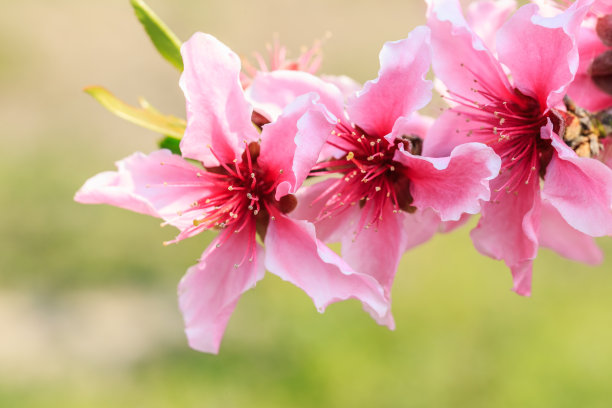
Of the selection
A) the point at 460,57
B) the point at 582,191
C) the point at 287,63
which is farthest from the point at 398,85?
the point at 287,63

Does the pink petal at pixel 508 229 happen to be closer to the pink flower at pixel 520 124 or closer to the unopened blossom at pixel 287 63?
the pink flower at pixel 520 124

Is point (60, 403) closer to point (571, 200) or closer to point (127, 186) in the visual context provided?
point (127, 186)

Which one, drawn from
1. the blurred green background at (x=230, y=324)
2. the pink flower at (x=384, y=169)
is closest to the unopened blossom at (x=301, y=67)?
the pink flower at (x=384, y=169)

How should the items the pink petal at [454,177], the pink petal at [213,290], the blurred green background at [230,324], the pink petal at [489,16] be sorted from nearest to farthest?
the pink petal at [454,177], the pink petal at [213,290], the pink petal at [489,16], the blurred green background at [230,324]

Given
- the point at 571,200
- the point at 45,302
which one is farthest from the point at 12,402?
the point at 571,200

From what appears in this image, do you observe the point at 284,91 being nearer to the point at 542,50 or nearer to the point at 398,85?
the point at 398,85
